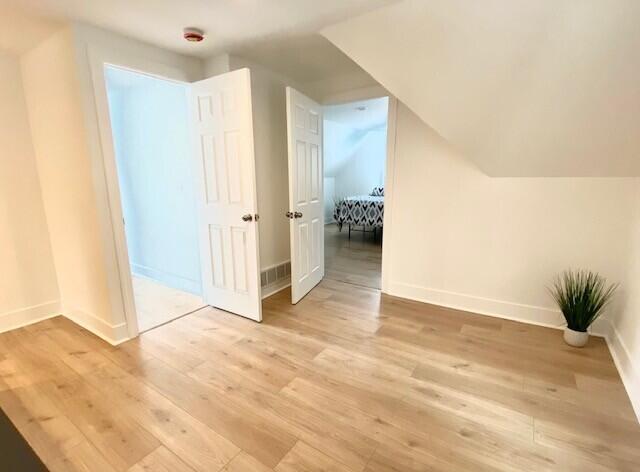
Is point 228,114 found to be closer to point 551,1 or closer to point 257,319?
point 257,319

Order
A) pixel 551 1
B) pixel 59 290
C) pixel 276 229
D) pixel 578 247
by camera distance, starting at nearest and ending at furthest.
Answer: pixel 551 1 < pixel 578 247 < pixel 59 290 < pixel 276 229

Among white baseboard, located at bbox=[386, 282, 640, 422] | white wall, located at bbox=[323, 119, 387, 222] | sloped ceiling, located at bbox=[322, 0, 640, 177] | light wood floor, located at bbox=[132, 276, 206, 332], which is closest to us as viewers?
sloped ceiling, located at bbox=[322, 0, 640, 177]

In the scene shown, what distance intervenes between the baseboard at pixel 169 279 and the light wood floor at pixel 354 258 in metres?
1.57

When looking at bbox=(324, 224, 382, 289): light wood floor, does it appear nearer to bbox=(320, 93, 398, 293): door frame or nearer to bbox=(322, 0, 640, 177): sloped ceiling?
bbox=(320, 93, 398, 293): door frame

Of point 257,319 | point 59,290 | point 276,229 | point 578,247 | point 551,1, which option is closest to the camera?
point 551,1

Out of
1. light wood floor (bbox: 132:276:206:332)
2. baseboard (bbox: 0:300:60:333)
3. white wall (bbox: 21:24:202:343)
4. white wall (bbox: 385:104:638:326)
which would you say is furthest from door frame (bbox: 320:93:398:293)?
baseboard (bbox: 0:300:60:333)

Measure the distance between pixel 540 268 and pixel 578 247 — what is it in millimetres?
305

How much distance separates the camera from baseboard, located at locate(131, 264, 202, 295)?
11.1 feet

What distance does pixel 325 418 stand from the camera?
1628mm

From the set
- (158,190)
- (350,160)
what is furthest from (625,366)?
(350,160)

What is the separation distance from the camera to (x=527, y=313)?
8.61 ft

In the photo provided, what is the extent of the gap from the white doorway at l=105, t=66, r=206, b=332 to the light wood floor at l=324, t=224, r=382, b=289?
1.74 m

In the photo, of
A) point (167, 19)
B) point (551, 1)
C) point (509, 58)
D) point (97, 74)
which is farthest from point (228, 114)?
point (551, 1)

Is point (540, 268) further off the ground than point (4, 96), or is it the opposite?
point (4, 96)
